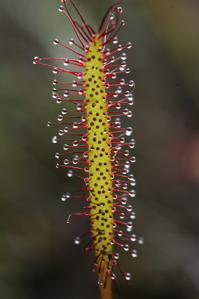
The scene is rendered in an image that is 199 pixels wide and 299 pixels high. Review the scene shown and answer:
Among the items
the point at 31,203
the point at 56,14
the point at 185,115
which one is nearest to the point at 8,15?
the point at 56,14

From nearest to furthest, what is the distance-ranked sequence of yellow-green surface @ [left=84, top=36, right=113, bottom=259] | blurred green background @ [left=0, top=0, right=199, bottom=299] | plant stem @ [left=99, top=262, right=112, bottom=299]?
yellow-green surface @ [left=84, top=36, right=113, bottom=259] < plant stem @ [left=99, top=262, right=112, bottom=299] < blurred green background @ [left=0, top=0, right=199, bottom=299]

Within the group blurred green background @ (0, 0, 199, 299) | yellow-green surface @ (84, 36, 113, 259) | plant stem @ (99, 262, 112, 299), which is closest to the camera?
yellow-green surface @ (84, 36, 113, 259)

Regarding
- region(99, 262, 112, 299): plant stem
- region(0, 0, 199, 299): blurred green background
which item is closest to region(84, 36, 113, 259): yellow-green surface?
region(99, 262, 112, 299): plant stem

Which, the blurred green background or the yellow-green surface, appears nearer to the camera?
the yellow-green surface

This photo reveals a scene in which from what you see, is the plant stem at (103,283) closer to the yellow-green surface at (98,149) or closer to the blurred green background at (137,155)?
the yellow-green surface at (98,149)

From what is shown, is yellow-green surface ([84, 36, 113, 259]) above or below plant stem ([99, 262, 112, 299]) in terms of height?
above

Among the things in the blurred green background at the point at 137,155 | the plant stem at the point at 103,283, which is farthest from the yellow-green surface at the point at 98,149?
the blurred green background at the point at 137,155

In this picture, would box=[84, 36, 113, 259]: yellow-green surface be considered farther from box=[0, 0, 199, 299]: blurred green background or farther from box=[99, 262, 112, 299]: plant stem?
box=[0, 0, 199, 299]: blurred green background

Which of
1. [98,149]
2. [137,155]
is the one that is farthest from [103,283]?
[137,155]

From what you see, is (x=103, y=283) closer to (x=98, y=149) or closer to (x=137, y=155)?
(x=98, y=149)
